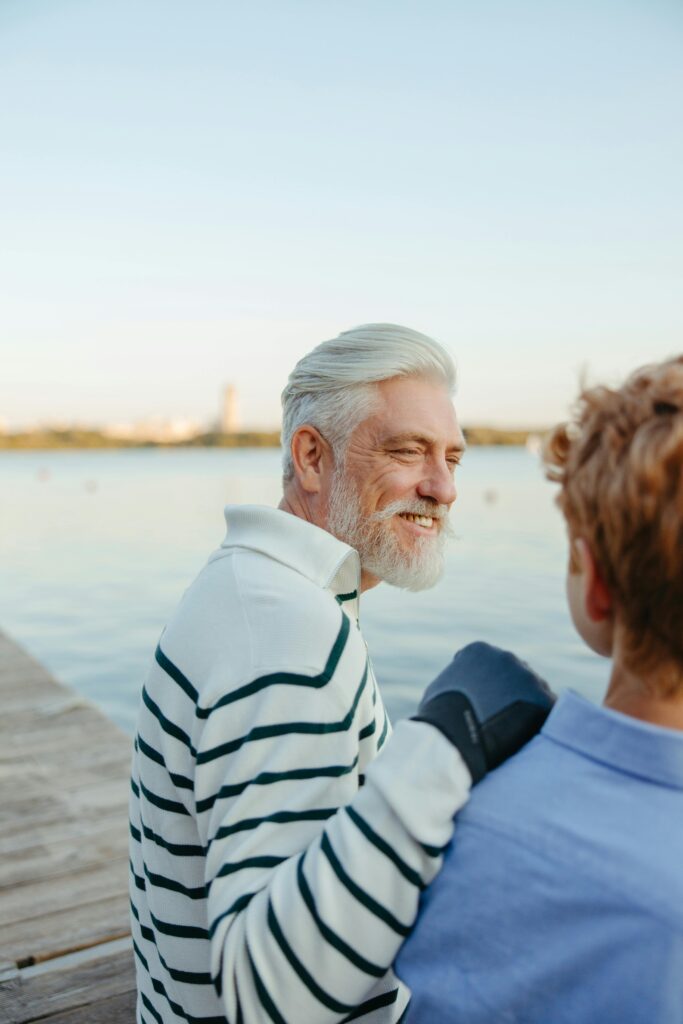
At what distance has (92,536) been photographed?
23078mm

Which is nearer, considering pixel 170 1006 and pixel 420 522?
pixel 170 1006

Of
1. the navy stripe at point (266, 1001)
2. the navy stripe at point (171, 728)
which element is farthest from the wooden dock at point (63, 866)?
the navy stripe at point (266, 1001)

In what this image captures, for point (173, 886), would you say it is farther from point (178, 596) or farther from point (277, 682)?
point (178, 596)

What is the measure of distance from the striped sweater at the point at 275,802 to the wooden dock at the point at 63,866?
1123 millimetres

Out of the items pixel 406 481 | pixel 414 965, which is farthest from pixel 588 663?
pixel 414 965

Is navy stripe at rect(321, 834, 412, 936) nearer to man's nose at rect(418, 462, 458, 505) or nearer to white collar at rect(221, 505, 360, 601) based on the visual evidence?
white collar at rect(221, 505, 360, 601)

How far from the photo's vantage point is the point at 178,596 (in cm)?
1430

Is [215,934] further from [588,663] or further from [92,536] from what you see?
[92,536]

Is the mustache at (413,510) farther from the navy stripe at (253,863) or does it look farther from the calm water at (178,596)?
the navy stripe at (253,863)

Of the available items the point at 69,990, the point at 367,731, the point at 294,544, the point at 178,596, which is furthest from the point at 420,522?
the point at 178,596

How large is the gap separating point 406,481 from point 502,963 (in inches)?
38.1

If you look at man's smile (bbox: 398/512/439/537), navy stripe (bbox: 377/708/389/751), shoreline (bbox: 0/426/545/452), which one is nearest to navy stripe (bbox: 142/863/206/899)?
navy stripe (bbox: 377/708/389/751)

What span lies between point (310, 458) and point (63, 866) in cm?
242

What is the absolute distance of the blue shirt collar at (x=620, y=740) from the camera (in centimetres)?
84
